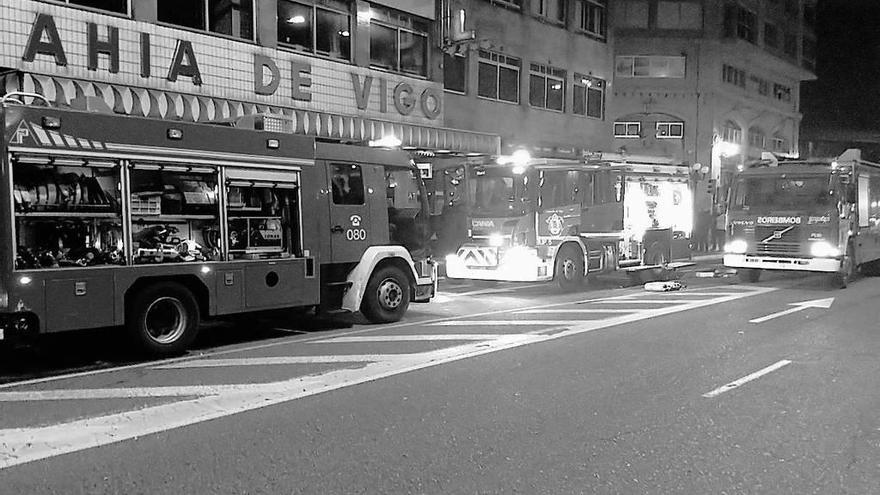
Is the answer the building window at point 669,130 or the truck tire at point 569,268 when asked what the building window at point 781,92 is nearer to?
the building window at point 669,130

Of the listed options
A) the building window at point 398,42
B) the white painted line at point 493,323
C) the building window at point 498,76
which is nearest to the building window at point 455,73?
the building window at point 498,76

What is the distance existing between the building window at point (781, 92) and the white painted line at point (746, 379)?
42.6 m

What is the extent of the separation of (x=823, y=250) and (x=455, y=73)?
40.3 feet

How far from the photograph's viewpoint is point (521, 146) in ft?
90.5

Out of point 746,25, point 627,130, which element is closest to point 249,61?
point 627,130

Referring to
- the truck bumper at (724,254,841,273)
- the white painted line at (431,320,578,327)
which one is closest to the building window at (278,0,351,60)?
the white painted line at (431,320,578,327)

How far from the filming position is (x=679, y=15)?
40.2 meters

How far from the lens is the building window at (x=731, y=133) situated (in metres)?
41.3

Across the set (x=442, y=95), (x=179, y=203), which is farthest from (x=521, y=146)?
(x=179, y=203)

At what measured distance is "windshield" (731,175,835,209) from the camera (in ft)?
58.3

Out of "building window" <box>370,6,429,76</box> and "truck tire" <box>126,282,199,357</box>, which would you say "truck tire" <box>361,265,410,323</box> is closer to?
"truck tire" <box>126,282,199,357</box>

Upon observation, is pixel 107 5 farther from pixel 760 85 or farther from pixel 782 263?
pixel 760 85

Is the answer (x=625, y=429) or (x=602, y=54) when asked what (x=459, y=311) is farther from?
(x=602, y=54)

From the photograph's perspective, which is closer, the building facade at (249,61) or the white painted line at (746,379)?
the white painted line at (746,379)
